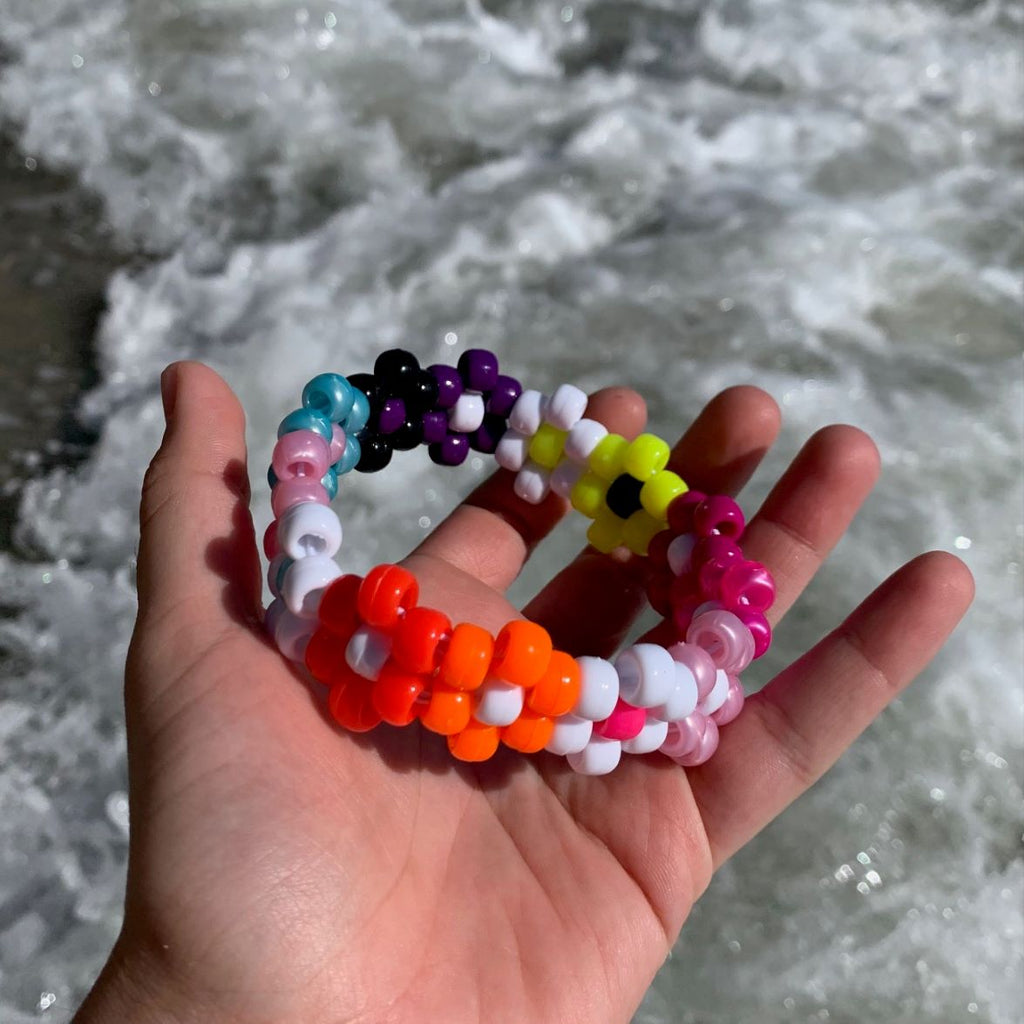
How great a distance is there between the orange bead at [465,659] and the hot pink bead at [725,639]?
442 millimetres

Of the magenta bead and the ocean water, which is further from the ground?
the magenta bead

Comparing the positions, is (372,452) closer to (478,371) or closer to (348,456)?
(348,456)

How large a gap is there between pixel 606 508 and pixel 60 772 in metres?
1.35

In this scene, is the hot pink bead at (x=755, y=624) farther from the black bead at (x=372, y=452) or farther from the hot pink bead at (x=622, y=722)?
the black bead at (x=372, y=452)

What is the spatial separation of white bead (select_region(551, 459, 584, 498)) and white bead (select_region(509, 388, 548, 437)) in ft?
0.30

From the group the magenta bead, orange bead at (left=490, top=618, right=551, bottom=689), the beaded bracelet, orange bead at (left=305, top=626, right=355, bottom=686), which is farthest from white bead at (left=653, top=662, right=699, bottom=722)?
the magenta bead

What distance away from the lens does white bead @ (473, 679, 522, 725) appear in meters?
1.55

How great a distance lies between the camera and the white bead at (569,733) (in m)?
1.64

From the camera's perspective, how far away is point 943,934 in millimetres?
2188

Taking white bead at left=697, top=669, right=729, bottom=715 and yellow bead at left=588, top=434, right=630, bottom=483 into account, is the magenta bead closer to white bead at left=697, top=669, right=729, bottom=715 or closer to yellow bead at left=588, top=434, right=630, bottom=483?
yellow bead at left=588, top=434, right=630, bottom=483

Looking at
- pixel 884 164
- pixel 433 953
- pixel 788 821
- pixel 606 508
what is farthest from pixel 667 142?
pixel 433 953

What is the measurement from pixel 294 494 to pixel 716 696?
77cm

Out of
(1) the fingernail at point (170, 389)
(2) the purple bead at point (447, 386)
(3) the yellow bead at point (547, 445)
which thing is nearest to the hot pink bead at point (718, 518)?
(3) the yellow bead at point (547, 445)

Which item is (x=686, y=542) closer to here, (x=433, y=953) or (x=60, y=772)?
(x=433, y=953)
